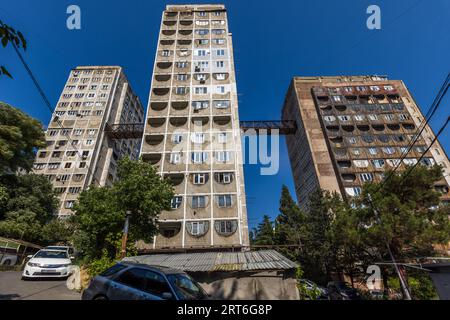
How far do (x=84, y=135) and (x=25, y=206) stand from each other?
2015 cm

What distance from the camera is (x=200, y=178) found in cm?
2325

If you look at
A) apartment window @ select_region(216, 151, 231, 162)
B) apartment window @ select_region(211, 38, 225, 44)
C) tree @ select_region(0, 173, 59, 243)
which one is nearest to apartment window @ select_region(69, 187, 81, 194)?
tree @ select_region(0, 173, 59, 243)

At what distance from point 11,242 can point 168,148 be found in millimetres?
16461

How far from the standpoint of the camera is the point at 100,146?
40844mm

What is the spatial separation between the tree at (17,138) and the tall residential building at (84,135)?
11825 mm

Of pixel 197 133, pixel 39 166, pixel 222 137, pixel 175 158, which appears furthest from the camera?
pixel 39 166

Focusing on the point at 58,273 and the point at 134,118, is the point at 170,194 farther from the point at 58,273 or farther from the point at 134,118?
the point at 134,118

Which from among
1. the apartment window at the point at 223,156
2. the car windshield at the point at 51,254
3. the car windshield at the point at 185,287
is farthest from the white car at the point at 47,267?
the apartment window at the point at 223,156

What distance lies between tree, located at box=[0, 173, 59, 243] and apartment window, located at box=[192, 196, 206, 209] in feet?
57.3

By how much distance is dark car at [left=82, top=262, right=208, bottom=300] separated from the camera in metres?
5.13

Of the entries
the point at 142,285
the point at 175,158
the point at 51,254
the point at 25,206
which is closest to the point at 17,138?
the point at 25,206

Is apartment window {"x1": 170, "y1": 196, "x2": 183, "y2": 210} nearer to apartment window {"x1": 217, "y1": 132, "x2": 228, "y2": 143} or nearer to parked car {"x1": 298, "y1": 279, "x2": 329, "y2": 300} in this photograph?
apartment window {"x1": 217, "y1": 132, "x2": 228, "y2": 143}

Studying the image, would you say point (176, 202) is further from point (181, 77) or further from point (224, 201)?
point (181, 77)
